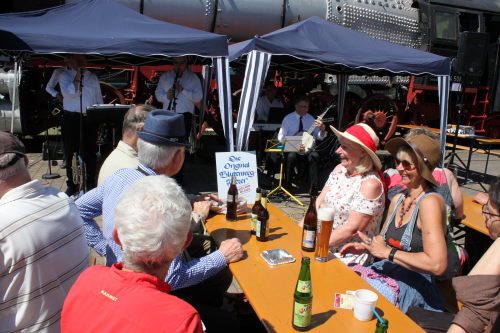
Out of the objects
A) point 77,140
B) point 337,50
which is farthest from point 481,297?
point 77,140

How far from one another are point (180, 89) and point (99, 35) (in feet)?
5.52

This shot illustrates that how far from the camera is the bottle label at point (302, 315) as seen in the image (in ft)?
5.00

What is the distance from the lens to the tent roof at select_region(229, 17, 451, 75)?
5.75 m

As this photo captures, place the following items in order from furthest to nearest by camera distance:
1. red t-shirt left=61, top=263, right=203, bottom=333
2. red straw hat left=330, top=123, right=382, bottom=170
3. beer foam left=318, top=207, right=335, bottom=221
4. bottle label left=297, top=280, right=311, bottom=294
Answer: red straw hat left=330, top=123, right=382, bottom=170 < beer foam left=318, top=207, right=335, bottom=221 < bottle label left=297, top=280, right=311, bottom=294 < red t-shirt left=61, top=263, right=203, bottom=333

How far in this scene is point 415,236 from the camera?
2.32 metres

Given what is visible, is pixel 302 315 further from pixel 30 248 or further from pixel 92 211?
pixel 92 211

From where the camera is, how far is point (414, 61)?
6473 mm

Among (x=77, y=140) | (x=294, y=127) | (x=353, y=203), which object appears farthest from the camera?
(x=294, y=127)

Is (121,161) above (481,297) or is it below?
above

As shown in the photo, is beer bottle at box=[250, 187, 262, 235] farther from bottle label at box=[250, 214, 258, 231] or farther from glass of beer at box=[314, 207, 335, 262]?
glass of beer at box=[314, 207, 335, 262]

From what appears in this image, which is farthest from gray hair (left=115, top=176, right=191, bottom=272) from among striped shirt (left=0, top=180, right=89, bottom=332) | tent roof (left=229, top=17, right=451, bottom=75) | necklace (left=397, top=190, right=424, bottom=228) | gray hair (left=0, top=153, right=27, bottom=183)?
tent roof (left=229, top=17, right=451, bottom=75)

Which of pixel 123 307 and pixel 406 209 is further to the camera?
pixel 406 209

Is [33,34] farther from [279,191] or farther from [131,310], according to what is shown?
[131,310]

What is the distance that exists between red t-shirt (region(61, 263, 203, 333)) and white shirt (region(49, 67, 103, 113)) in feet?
17.0
